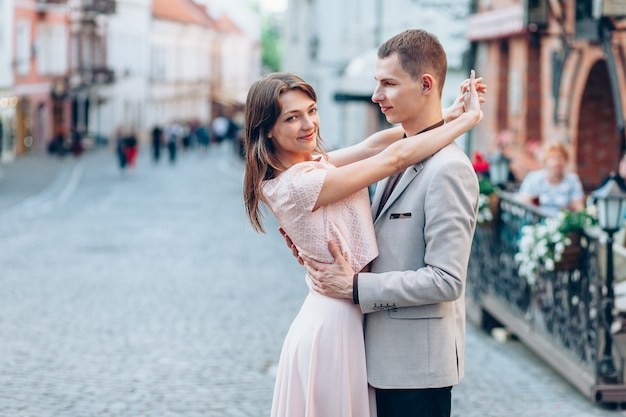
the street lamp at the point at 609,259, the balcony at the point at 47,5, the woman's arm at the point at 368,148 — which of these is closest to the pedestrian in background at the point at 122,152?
the balcony at the point at 47,5

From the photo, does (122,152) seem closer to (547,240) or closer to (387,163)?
(547,240)

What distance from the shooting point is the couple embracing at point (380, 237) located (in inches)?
139

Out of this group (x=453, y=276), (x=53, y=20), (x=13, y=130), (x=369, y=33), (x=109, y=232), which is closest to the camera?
(x=453, y=276)

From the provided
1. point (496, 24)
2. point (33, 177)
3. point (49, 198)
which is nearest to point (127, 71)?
point (33, 177)

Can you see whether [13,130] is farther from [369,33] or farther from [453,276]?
[453,276]

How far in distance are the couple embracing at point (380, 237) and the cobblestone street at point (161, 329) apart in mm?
3474

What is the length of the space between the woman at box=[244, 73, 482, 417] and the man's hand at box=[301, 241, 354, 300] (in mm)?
28

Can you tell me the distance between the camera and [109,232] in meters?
20.0

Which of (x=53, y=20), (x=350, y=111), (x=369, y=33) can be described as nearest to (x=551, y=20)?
(x=369, y=33)

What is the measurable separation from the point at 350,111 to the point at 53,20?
25399mm

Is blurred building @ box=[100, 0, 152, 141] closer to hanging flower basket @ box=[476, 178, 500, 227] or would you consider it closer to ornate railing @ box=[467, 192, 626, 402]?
ornate railing @ box=[467, 192, 626, 402]

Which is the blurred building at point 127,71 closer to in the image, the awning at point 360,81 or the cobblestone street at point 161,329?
the awning at point 360,81

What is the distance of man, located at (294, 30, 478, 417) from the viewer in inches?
138

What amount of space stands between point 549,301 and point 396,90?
5.09m
